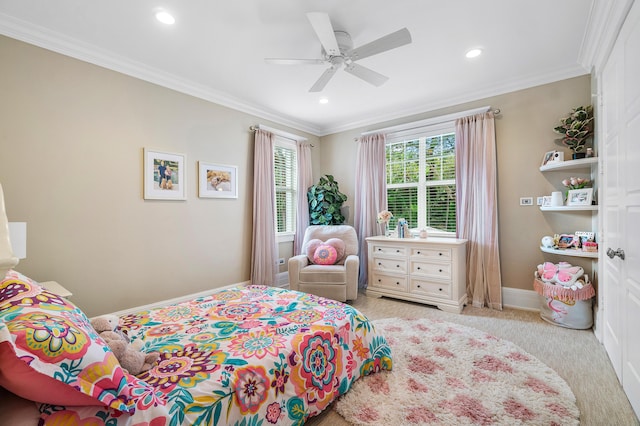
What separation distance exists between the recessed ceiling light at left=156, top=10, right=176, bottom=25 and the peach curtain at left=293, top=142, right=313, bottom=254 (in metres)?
2.67

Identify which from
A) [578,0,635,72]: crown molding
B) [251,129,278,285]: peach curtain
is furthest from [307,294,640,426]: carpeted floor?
[578,0,635,72]: crown molding

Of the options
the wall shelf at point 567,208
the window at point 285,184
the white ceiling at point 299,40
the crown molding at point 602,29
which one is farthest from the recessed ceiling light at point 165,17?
the wall shelf at point 567,208

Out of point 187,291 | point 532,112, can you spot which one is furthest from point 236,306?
point 532,112

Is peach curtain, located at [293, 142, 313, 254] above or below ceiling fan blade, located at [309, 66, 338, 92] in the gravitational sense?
below

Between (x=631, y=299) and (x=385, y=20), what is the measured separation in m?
2.53

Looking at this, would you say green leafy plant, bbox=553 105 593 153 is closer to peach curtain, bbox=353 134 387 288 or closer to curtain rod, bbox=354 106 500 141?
curtain rod, bbox=354 106 500 141

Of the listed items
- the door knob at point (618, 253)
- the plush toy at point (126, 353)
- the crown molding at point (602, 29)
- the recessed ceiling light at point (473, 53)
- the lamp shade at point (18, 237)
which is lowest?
the plush toy at point (126, 353)

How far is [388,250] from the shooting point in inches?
156

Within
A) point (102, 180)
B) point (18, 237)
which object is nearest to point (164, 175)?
point (102, 180)

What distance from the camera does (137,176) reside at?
3.00 metres

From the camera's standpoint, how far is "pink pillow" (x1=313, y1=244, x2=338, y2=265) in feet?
12.7

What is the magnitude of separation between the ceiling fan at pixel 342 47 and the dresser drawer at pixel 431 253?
207 cm

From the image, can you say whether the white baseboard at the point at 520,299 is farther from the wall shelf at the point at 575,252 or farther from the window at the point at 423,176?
the window at the point at 423,176

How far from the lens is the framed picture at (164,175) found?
3066 mm
